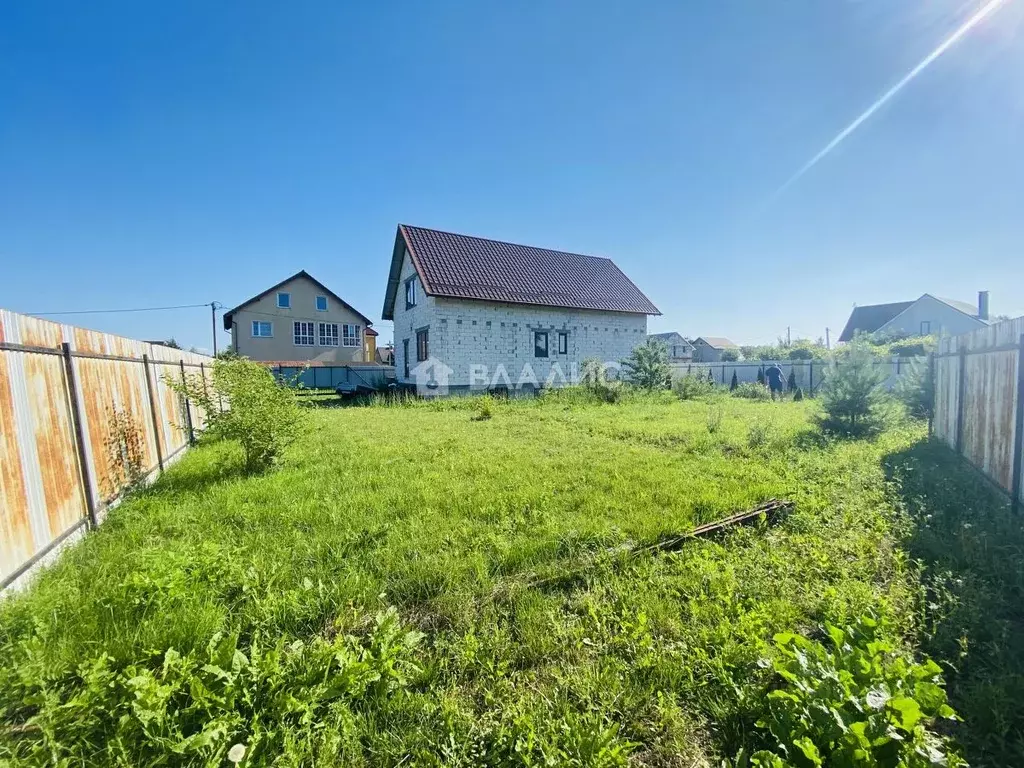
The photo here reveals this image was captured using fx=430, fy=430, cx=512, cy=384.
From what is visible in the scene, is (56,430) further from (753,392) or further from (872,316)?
(872,316)

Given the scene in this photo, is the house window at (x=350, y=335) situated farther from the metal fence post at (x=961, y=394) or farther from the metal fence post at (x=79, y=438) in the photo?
the metal fence post at (x=961, y=394)

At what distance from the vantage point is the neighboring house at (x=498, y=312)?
17.0 metres

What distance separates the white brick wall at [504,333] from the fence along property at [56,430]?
466 inches

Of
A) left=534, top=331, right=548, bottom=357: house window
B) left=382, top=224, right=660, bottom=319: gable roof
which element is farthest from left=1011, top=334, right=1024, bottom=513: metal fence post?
left=534, top=331, right=548, bottom=357: house window

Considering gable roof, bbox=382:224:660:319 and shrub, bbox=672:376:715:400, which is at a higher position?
gable roof, bbox=382:224:660:319

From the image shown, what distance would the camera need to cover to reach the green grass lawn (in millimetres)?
1793

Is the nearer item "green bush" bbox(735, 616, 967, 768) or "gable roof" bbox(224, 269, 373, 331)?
"green bush" bbox(735, 616, 967, 768)

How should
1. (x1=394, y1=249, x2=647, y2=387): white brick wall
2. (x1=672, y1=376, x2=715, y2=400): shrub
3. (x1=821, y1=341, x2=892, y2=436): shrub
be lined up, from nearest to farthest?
(x1=821, y1=341, x2=892, y2=436): shrub < (x1=672, y1=376, x2=715, y2=400): shrub < (x1=394, y1=249, x2=647, y2=387): white brick wall

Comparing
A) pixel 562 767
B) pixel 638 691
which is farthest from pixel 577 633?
pixel 562 767

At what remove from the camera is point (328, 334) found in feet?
108

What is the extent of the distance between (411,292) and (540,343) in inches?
238

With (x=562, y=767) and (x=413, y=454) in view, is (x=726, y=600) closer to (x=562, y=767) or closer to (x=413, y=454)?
(x=562, y=767)

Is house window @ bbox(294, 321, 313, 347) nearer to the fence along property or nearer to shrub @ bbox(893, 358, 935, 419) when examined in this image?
the fence along property

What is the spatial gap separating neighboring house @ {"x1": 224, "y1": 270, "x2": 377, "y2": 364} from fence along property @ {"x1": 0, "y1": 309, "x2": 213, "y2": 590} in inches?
1073
